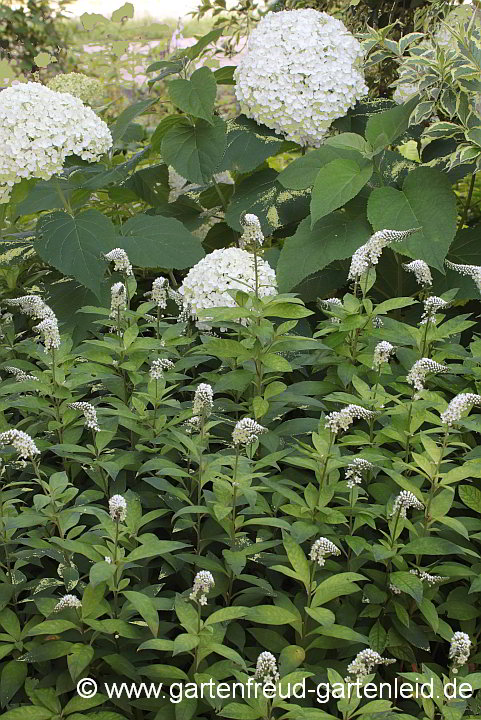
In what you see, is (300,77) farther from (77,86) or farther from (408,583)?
(408,583)

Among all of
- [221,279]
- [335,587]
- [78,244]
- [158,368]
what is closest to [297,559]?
[335,587]

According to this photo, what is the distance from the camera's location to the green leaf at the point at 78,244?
2518mm

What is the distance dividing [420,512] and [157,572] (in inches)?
22.5

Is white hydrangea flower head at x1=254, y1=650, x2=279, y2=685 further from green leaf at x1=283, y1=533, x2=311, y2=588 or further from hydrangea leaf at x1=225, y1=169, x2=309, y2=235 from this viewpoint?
hydrangea leaf at x1=225, y1=169, x2=309, y2=235

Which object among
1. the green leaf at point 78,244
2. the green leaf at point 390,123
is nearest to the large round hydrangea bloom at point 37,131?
the green leaf at point 78,244

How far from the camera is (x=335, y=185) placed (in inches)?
100

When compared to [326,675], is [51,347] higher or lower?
higher

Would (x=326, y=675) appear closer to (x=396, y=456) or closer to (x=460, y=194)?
(x=396, y=456)

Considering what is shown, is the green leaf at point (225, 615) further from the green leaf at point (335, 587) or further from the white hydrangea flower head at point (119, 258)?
the white hydrangea flower head at point (119, 258)

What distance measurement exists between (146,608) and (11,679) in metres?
0.31

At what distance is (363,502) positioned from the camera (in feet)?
5.82

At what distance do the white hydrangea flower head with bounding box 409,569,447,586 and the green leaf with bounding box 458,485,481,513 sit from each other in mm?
175

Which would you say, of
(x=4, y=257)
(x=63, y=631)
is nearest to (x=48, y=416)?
(x=63, y=631)

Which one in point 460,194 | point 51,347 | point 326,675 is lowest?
point 460,194
